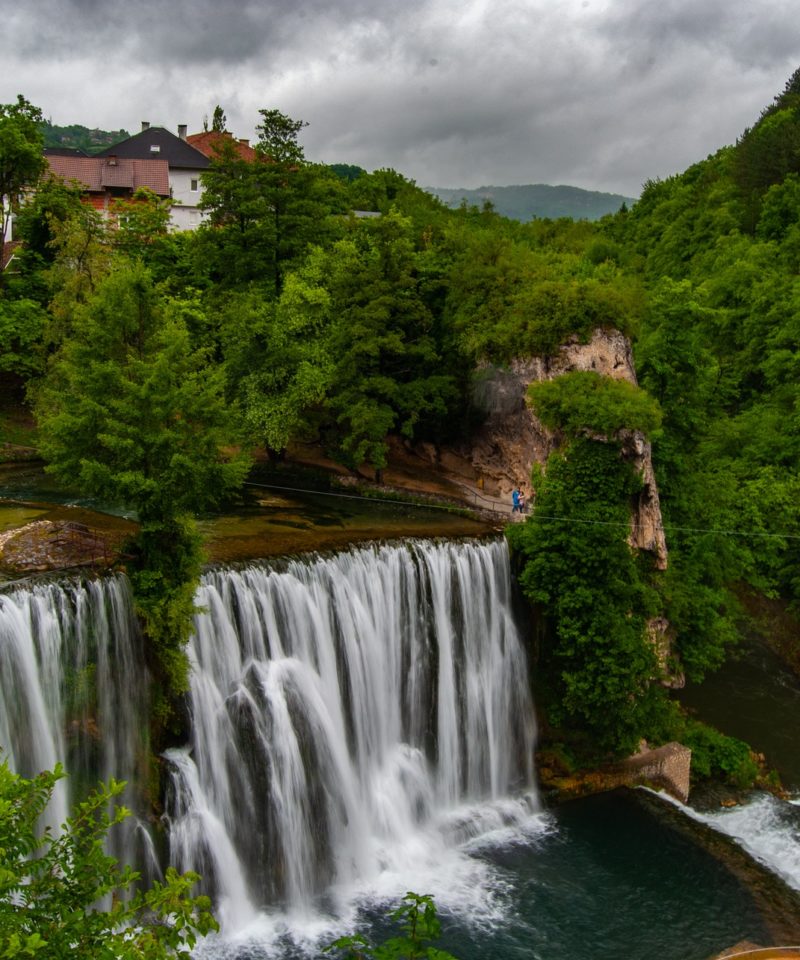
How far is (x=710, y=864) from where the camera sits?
18656 millimetres

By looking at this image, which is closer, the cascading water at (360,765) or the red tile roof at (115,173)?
the cascading water at (360,765)

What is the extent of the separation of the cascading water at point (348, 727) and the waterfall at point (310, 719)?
0.04 meters

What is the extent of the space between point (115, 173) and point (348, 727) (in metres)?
42.4

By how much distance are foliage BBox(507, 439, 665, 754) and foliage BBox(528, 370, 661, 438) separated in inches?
22.2

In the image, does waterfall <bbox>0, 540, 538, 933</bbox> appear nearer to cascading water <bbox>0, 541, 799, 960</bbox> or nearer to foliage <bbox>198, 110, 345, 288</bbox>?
cascading water <bbox>0, 541, 799, 960</bbox>

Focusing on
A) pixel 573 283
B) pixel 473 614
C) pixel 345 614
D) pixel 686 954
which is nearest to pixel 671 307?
pixel 573 283

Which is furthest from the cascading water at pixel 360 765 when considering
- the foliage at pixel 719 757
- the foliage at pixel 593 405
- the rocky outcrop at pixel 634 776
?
the foliage at pixel 593 405

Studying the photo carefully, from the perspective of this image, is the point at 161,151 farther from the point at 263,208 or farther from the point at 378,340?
the point at 378,340

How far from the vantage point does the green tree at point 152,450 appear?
622 inches

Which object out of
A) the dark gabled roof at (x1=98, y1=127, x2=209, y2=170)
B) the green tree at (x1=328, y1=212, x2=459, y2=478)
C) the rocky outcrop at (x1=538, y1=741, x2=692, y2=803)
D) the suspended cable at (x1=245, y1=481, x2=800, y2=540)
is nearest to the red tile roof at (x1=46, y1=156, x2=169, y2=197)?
the dark gabled roof at (x1=98, y1=127, x2=209, y2=170)

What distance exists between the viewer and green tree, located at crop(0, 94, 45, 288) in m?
27.6

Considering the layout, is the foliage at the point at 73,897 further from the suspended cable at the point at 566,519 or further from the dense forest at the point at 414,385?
the suspended cable at the point at 566,519

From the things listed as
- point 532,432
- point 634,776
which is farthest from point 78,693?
point 532,432

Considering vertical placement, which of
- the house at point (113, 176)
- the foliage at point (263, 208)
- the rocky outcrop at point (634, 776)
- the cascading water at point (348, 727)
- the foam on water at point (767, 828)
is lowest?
the foam on water at point (767, 828)
